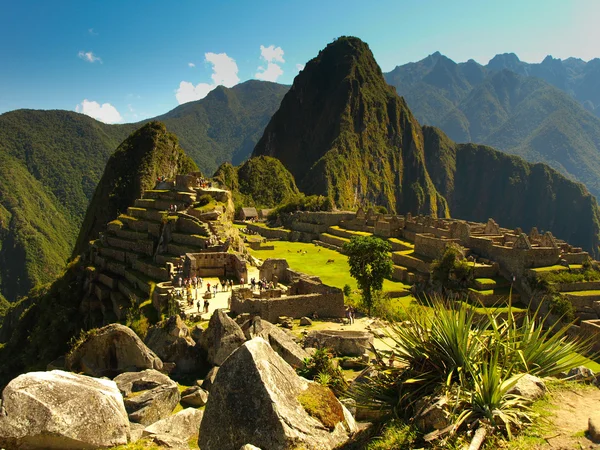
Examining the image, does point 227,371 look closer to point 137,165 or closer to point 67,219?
point 137,165

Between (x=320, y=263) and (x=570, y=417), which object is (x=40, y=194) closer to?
(x=320, y=263)

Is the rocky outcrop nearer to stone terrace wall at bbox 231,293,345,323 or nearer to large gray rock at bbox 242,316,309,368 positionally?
large gray rock at bbox 242,316,309,368

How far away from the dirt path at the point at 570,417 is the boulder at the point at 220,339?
8555 mm

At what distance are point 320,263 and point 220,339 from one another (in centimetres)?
3818

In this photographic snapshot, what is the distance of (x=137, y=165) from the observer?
106 m

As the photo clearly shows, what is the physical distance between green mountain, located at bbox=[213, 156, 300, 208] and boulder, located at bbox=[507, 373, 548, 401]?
11813cm

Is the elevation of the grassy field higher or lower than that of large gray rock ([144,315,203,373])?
lower

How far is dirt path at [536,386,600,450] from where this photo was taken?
5566mm

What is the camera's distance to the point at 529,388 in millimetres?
6406

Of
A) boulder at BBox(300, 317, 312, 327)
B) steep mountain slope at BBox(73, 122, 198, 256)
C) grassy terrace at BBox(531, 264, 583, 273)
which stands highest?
steep mountain slope at BBox(73, 122, 198, 256)

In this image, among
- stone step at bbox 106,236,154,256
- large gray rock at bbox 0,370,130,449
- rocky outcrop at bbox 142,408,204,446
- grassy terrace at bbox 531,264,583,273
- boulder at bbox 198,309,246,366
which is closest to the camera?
large gray rock at bbox 0,370,130,449

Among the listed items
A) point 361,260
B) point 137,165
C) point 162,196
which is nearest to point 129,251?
point 162,196

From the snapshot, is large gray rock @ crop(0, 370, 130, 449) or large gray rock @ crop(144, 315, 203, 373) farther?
large gray rock @ crop(144, 315, 203, 373)

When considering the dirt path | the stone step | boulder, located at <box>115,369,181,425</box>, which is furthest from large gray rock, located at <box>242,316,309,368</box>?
the stone step
